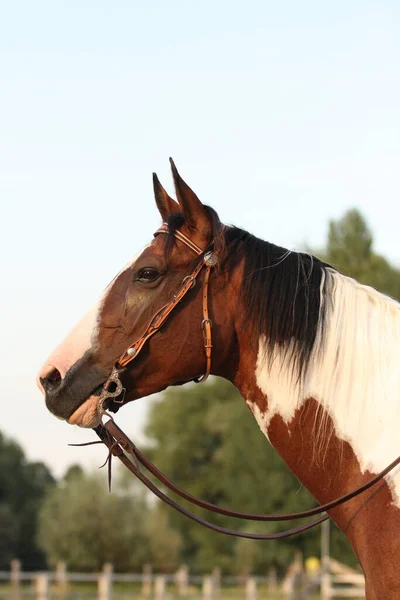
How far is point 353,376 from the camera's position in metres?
3.42

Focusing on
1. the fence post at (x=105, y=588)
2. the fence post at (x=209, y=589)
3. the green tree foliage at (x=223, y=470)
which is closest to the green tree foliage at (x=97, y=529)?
the green tree foliage at (x=223, y=470)

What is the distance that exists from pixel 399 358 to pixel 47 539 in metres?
35.0

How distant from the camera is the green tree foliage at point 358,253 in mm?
38000

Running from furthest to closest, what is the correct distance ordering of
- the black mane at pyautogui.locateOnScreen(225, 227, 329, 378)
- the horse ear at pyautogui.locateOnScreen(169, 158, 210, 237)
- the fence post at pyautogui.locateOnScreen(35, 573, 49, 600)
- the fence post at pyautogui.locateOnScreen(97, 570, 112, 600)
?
the fence post at pyautogui.locateOnScreen(97, 570, 112, 600), the fence post at pyautogui.locateOnScreen(35, 573, 49, 600), the horse ear at pyautogui.locateOnScreen(169, 158, 210, 237), the black mane at pyautogui.locateOnScreen(225, 227, 329, 378)

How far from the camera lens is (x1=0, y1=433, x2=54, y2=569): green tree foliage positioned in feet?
145

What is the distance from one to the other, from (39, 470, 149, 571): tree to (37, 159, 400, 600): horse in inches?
1270

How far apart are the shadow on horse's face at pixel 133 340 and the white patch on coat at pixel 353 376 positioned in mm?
371

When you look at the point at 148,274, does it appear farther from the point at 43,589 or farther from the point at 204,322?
the point at 43,589

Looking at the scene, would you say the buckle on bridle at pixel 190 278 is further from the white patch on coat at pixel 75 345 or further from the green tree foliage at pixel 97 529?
the green tree foliage at pixel 97 529

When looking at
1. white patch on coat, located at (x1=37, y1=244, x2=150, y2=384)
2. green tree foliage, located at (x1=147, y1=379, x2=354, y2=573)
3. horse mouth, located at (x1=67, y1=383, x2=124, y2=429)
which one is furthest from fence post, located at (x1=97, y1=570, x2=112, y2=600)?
white patch on coat, located at (x1=37, y1=244, x2=150, y2=384)

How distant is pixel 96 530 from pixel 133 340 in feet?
108

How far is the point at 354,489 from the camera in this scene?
3.30 metres

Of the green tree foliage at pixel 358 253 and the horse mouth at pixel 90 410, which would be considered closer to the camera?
the horse mouth at pixel 90 410

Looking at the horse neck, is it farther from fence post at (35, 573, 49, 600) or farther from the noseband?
fence post at (35, 573, 49, 600)
